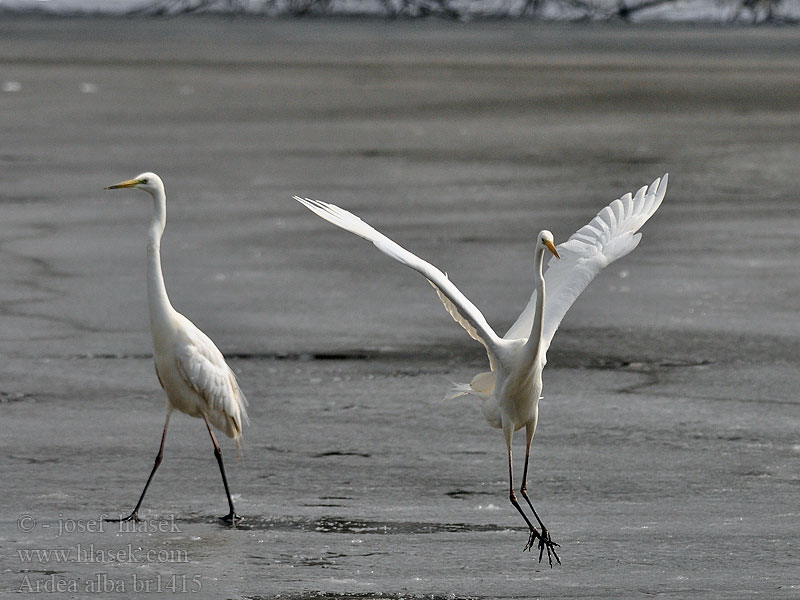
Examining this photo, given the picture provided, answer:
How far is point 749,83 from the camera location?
39594 mm

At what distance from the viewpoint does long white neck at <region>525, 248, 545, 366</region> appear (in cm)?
695

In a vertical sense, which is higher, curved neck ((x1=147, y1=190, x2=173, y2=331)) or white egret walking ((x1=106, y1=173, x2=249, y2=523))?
curved neck ((x1=147, y1=190, x2=173, y2=331))

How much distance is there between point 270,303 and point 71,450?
162 inches

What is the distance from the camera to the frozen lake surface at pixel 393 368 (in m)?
6.90

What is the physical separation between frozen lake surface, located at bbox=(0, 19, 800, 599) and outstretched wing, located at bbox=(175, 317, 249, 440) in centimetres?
34

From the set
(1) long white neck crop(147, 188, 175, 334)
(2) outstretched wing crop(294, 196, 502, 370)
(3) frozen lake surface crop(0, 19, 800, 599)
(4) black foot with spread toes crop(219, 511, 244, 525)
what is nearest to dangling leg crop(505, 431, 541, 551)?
(3) frozen lake surface crop(0, 19, 800, 599)

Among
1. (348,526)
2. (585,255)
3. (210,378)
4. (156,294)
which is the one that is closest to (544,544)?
(348,526)

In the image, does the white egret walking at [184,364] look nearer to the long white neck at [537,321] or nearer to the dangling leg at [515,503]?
the dangling leg at [515,503]

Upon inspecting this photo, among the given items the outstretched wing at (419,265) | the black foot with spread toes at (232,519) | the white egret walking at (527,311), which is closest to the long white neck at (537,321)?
the white egret walking at (527,311)

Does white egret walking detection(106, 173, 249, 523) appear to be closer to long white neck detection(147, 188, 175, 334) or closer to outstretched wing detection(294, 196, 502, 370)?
long white neck detection(147, 188, 175, 334)

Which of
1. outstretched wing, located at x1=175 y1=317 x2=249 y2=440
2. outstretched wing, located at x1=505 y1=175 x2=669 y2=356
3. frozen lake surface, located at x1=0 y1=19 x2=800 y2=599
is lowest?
frozen lake surface, located at x1=0 y1=19 x2=800 y2=599

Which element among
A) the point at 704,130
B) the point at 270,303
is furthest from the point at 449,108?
the point at 270,303

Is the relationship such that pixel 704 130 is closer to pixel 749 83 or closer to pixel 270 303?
pixel 749 83

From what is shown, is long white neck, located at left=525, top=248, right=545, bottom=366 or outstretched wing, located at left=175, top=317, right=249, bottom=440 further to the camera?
outstretched wing, located at left=175, top=317, right=249, bottom=440
